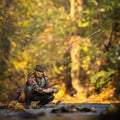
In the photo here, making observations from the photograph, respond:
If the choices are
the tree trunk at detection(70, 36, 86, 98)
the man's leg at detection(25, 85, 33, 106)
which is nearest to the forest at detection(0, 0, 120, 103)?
the tree trunk at detection(70, 36, 86, 98)

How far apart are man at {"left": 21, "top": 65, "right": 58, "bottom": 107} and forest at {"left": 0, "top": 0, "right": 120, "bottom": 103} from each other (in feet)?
30.6

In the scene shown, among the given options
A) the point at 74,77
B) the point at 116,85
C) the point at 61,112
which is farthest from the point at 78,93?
the point at 61,112

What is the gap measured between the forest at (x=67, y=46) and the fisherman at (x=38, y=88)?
30.6 ft

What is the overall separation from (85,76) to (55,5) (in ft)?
17.1

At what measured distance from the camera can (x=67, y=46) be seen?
31.0 metres

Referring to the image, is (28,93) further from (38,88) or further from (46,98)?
(46,98)

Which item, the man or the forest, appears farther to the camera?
the forest

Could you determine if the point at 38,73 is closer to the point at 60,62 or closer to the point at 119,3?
the point at 119,3

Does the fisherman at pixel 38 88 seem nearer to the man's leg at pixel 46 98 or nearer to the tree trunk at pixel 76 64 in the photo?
the man's leg at pixel 46 98

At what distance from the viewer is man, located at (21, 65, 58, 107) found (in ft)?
50.2

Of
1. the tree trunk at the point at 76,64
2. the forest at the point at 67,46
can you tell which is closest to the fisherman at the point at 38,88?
the forest at the point at 67,46

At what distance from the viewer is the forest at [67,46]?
2703 cm

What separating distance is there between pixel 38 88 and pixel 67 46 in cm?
1581

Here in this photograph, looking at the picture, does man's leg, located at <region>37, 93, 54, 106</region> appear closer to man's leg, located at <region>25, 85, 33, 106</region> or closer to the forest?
man's leg, located at <region>25, 85, 33, 106</region>
